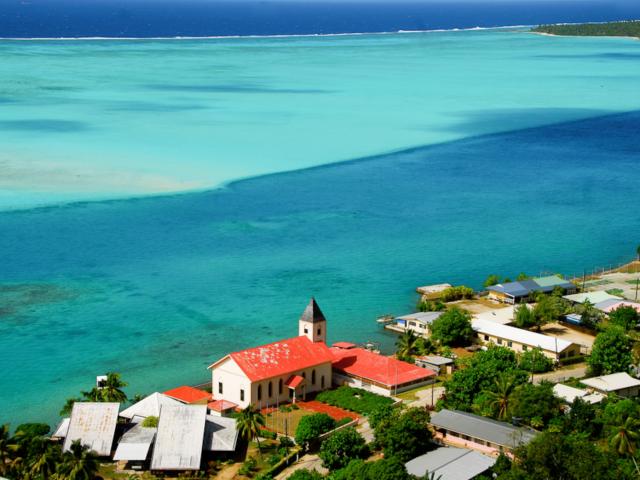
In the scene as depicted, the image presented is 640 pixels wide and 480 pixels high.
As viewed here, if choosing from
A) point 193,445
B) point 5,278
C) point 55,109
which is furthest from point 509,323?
point 55,109

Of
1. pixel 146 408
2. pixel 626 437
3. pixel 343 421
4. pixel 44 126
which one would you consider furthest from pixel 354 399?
pixel 44 126

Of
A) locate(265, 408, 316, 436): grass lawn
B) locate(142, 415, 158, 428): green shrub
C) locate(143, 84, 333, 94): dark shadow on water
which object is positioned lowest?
locate(265, 408, 316, 436): grass lawn

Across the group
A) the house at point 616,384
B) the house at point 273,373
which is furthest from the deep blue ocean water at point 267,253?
the house at point 616,384

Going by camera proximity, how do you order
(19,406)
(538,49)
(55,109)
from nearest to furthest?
1. (19,406)
2. (55,109)
3. (538,49)

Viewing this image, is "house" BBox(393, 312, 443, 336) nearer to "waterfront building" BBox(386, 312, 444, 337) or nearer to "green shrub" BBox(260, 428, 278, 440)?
"waterfront building" BBox(386, 312, 444, 337)

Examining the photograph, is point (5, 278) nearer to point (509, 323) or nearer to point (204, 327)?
point (204, 327)

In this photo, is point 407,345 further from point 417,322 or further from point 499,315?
point 499,315

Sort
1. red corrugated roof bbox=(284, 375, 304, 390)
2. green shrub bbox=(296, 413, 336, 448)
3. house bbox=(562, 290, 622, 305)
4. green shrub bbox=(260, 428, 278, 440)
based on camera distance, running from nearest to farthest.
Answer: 1. green shrub bbox=(296, 413, 336, 448)
2. green shrub bbox=(260, 428, 278, 440)
3. red corrugated roof bbox=(284, 375, 304, 390)
4. house bbox=(562, 290, 622, 305)

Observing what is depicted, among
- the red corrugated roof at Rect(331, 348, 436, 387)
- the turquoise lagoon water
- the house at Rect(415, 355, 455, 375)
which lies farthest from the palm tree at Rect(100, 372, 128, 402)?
the house at Rect(415, 355, 455, 375)
